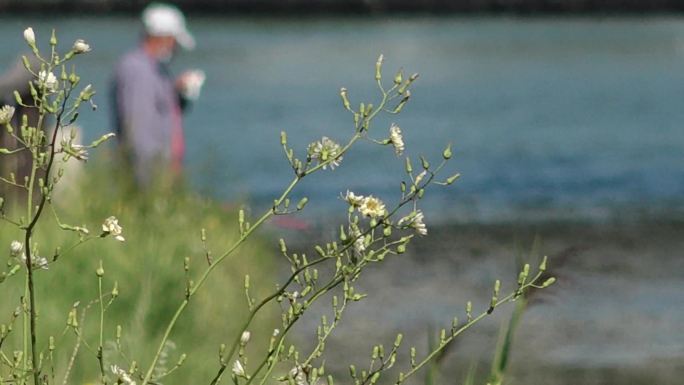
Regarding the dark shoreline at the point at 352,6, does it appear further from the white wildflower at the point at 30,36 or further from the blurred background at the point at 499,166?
the white wildflower at the point at 30,36

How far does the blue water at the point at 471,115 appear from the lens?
21.1 m

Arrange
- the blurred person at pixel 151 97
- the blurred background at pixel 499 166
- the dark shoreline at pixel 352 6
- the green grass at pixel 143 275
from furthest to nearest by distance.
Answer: the dark shoreline at pixel 352 6 → the blurred person at pixel 151 97 → the blurred background at pixel 499 166 → the green grass at pixel 143 275

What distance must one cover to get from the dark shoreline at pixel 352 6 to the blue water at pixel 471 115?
862 cm

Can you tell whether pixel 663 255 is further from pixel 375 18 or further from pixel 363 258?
pixel 375 18

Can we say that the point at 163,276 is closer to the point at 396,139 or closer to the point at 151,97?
the point at 151,97

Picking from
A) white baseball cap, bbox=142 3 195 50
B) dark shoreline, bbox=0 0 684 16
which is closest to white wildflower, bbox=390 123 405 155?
white baseball cap, bbox=142 3 195 50

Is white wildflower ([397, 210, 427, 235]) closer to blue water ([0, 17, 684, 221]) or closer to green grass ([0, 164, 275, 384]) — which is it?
green grass ([0, 164, 275, 384])

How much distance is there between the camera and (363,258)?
3680mm

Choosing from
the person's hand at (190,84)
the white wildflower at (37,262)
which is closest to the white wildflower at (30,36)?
the white wildflower at (37,262)

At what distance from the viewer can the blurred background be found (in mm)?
11102

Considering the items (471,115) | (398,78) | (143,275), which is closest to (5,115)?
(398,78)

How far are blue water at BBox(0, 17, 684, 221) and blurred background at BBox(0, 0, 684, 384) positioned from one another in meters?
0.06

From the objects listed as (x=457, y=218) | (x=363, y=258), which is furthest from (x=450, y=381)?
(x=457, y=218)

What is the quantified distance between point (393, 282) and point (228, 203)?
9.98ft
